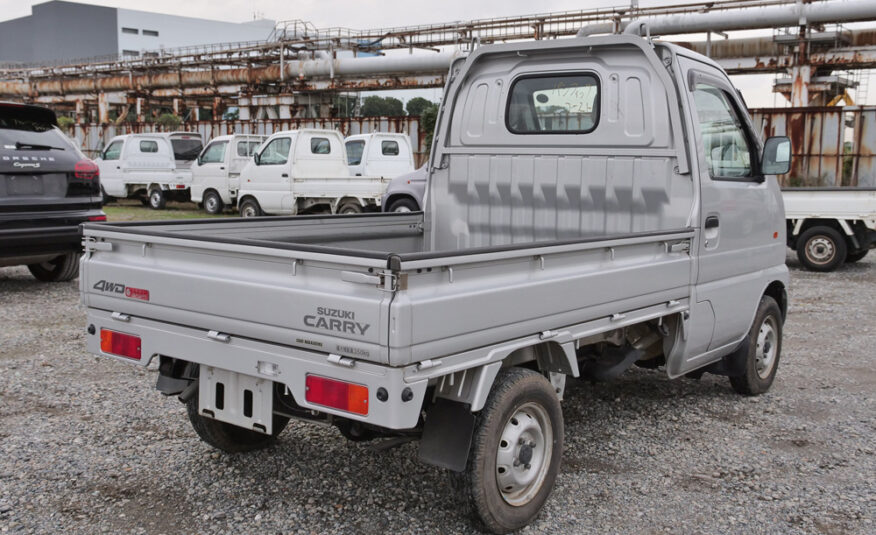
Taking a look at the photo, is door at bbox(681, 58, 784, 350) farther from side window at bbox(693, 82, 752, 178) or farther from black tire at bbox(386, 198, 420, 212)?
black tire at bbox(386, 198, 420, 212)

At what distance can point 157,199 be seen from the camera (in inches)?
845

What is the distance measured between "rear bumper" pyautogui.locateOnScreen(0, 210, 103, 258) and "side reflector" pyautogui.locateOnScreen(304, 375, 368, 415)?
20.2 feet

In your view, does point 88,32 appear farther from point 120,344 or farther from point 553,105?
point 120,344

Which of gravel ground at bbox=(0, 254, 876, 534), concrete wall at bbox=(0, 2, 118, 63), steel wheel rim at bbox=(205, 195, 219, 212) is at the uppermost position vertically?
concrete wall at bbox=(0, 2, 118, 63)

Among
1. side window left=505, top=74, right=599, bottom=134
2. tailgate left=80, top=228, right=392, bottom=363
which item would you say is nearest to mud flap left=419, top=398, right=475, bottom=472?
tailgate left=80, top=228, right=392, bottom=363

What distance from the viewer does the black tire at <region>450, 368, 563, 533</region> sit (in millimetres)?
3166

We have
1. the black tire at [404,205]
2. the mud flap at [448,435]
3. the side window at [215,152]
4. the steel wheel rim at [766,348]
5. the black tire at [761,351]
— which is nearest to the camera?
the mud flap at [448,435]

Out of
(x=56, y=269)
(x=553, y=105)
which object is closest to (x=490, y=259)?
(x=553, y=105)

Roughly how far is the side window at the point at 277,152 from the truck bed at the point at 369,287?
12605 millimetres

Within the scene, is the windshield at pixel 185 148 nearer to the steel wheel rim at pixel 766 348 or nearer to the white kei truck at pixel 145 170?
the white kei truck at pixel 145 170

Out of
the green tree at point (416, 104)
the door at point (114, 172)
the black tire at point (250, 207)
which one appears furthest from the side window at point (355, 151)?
the green tree at point (416, 104)

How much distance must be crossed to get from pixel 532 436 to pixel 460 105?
2497 millimetres

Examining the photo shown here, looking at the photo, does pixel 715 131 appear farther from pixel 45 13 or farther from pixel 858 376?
pixel 45 13

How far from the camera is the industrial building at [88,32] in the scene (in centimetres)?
8262
